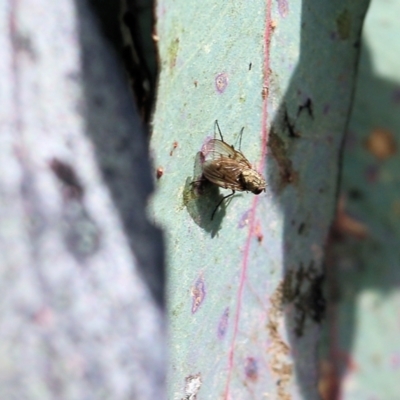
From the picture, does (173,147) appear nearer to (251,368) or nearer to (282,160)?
(282,160)

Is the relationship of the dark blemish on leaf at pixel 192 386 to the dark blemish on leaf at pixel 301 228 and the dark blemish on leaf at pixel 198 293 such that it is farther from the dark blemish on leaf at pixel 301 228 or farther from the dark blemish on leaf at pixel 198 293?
the dark blemish on leaf at pixel 301 228

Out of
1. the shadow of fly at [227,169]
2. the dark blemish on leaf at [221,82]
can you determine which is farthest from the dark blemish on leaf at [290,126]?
the dark blemish on leaf at [221,82]

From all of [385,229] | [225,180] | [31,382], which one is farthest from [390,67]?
[31,382]

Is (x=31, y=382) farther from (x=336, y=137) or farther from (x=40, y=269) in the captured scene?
(x=336, y=137)

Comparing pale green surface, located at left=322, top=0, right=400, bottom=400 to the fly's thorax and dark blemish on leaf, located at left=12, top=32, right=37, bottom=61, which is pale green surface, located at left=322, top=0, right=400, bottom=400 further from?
dark blemish on leaf, located at left=12, top=32, right=37, bottom=61

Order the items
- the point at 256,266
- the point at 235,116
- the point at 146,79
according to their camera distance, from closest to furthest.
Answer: the point at 146,79, the point at 235,116, the point at 256,266

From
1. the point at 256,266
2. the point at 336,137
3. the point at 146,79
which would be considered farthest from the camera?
the point at 336,137
